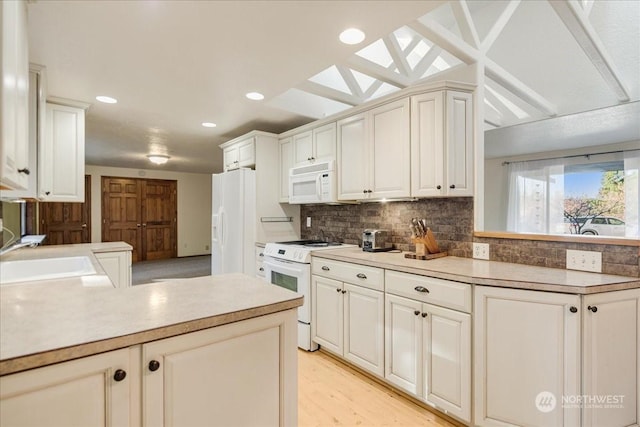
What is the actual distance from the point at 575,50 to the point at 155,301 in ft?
14.6

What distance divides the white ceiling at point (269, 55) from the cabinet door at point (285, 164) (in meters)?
0.27

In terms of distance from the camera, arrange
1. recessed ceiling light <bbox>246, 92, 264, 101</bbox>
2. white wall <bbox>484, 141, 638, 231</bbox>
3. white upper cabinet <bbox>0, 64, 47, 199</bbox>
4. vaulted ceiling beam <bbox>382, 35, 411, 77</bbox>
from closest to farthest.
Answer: white upper cabinet <bbox>0, 64, 47, 199</bbox>
vaulted ceiling beam <bbox>382, 35, 411, 77</bbox>
recessed ceiling light <bbox>246, 92, 264, 101</bbox>
white wall <bbox>484, 141, 638, 231</bbox>

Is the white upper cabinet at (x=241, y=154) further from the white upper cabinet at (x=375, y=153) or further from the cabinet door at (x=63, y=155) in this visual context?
the cabinet door at (x=63, y=155)

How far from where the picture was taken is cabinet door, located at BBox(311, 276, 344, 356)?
8.50ft

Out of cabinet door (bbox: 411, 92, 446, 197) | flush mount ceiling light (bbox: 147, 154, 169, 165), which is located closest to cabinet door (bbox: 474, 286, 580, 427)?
cabinet door (bbox: 411, 92, 446, 197)

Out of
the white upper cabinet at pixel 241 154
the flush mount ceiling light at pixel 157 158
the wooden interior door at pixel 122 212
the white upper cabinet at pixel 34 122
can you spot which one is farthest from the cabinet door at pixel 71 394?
the wooden interior door at pixel 122 212

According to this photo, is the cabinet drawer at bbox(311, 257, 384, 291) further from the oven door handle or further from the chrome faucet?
the chrome faucet

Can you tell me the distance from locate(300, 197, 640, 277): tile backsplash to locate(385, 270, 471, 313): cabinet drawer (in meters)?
0.62

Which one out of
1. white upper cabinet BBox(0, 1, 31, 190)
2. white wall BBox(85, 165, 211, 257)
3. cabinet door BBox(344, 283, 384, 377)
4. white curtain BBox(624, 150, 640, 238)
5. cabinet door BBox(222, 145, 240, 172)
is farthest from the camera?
white wall BBox(85, 165, 211, 257)

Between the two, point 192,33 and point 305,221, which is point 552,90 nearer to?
point 305,221

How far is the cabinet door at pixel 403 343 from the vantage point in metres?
2.01

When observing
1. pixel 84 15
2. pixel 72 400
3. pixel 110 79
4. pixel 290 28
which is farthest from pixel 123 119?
pixel 72 400

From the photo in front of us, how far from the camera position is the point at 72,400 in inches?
30.7

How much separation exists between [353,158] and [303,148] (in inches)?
30.3
